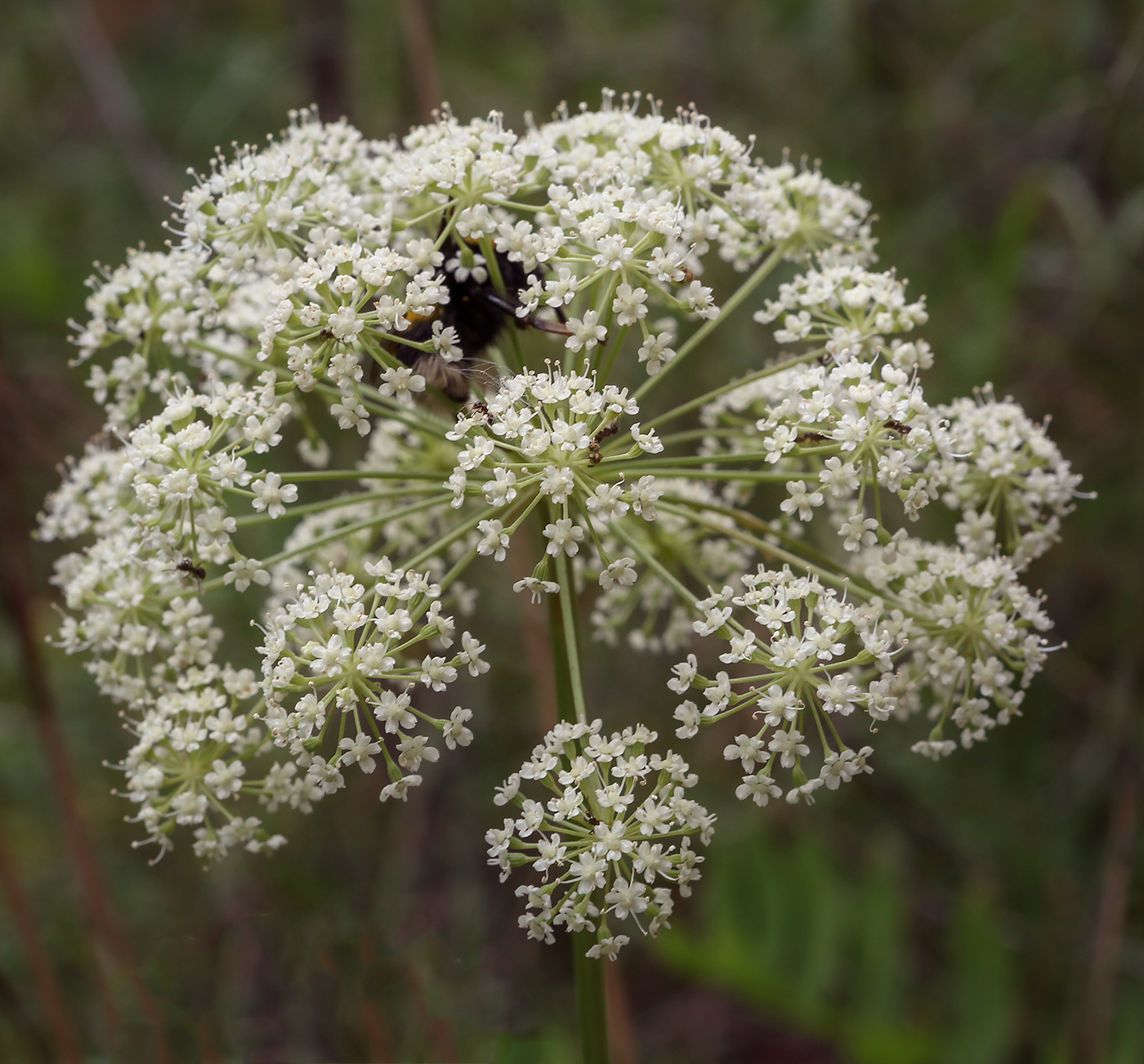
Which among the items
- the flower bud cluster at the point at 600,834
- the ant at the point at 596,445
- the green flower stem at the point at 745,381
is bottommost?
the flower bud cluster at the point at 600,834

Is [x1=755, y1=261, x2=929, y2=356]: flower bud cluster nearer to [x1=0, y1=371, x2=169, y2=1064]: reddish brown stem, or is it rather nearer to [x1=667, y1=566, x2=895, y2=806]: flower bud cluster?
[x1=667, y1=566, x2=895, y2=806]: flower bud cluster

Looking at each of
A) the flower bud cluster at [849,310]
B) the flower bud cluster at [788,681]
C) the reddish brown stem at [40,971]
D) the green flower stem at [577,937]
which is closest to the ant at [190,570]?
the green flower stem at [577,937]

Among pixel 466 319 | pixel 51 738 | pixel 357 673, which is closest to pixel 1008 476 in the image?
pixel 466 319

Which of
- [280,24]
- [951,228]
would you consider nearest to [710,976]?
[951,228]

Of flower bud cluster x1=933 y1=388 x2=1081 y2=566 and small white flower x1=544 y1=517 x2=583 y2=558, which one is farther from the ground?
flower bud cluster x1=933 y1=388 x2=1081 y2=566

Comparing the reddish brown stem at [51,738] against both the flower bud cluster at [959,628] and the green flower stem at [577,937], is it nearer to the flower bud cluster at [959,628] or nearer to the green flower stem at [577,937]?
the green flower stem at [577,937]

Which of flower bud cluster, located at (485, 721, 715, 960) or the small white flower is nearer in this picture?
flower bud cluster, located at (485, 721, 715, 960)

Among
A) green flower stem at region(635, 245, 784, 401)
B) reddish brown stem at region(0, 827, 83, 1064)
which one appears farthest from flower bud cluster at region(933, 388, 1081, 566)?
reddish brown stem at region(0, 827, 83, 1064)
